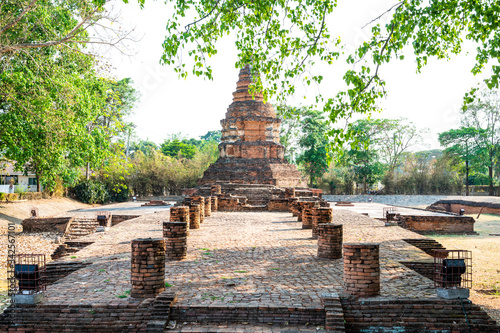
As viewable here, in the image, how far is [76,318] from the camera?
527 centimetres

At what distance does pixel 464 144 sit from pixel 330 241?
36793mm

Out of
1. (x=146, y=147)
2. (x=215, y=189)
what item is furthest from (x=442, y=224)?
(x=146, y=147)

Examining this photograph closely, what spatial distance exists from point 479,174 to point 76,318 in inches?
1747

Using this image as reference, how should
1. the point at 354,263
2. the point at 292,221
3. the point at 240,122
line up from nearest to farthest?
1. the point at 354,263
2. the point at 292,221
3. the point at 240,122

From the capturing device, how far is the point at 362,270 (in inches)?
226

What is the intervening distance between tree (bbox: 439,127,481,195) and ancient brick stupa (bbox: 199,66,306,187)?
18834 mm

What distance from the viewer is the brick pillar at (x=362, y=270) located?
224 inches

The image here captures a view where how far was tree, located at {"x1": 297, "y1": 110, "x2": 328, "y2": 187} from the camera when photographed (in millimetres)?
A: 40094

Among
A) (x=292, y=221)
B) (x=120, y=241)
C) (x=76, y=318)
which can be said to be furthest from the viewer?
(x=292, y=221)

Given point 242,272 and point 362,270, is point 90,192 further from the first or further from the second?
point 362,270

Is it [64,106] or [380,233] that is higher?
[64,106]

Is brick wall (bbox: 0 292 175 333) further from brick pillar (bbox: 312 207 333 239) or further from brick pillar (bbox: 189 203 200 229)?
brick pillar (bbox: 189 203 200 229)

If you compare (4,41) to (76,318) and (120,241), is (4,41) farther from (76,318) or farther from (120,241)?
(76,318)

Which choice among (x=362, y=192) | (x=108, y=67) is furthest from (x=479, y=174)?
(x=108, y=67)
